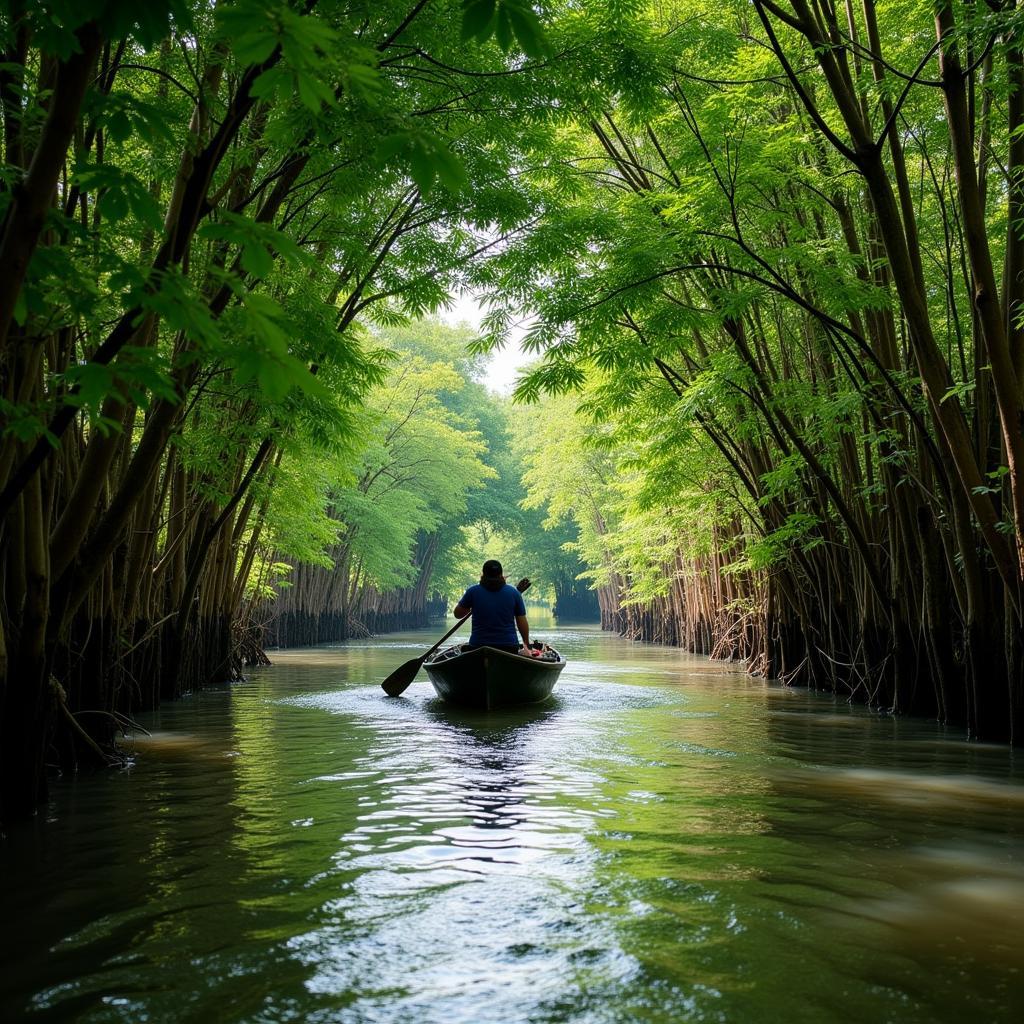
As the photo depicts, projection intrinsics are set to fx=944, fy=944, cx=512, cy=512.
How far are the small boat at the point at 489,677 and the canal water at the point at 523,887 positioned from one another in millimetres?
2135

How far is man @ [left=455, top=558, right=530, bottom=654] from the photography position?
10727mm

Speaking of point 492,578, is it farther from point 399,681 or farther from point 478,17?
point 478,17

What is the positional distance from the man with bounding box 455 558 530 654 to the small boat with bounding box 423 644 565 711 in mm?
341

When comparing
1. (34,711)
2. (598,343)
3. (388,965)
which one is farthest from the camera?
(598,343)

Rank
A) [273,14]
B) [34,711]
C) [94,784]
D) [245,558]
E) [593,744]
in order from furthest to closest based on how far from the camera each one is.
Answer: [245,558] < [593,744] < [94,784] < [34,711] < [273,14]

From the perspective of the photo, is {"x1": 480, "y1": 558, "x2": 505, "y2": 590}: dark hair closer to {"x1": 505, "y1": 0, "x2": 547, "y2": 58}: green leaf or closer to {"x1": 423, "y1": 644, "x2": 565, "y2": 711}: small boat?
{"x1": 423, "y1": 644, "x2": 565, "y2": 711}: small boat

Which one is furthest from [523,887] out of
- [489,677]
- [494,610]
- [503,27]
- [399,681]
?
[399,681]

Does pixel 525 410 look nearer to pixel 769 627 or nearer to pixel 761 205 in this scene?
pixel 769 627

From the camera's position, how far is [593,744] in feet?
25.8

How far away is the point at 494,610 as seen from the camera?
10.7m

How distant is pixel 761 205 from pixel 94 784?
8.09 meters

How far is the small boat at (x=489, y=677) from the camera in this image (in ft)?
32.1

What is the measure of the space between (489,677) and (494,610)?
39.4 inches

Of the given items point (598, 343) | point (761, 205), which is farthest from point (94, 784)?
point (761, 205)
